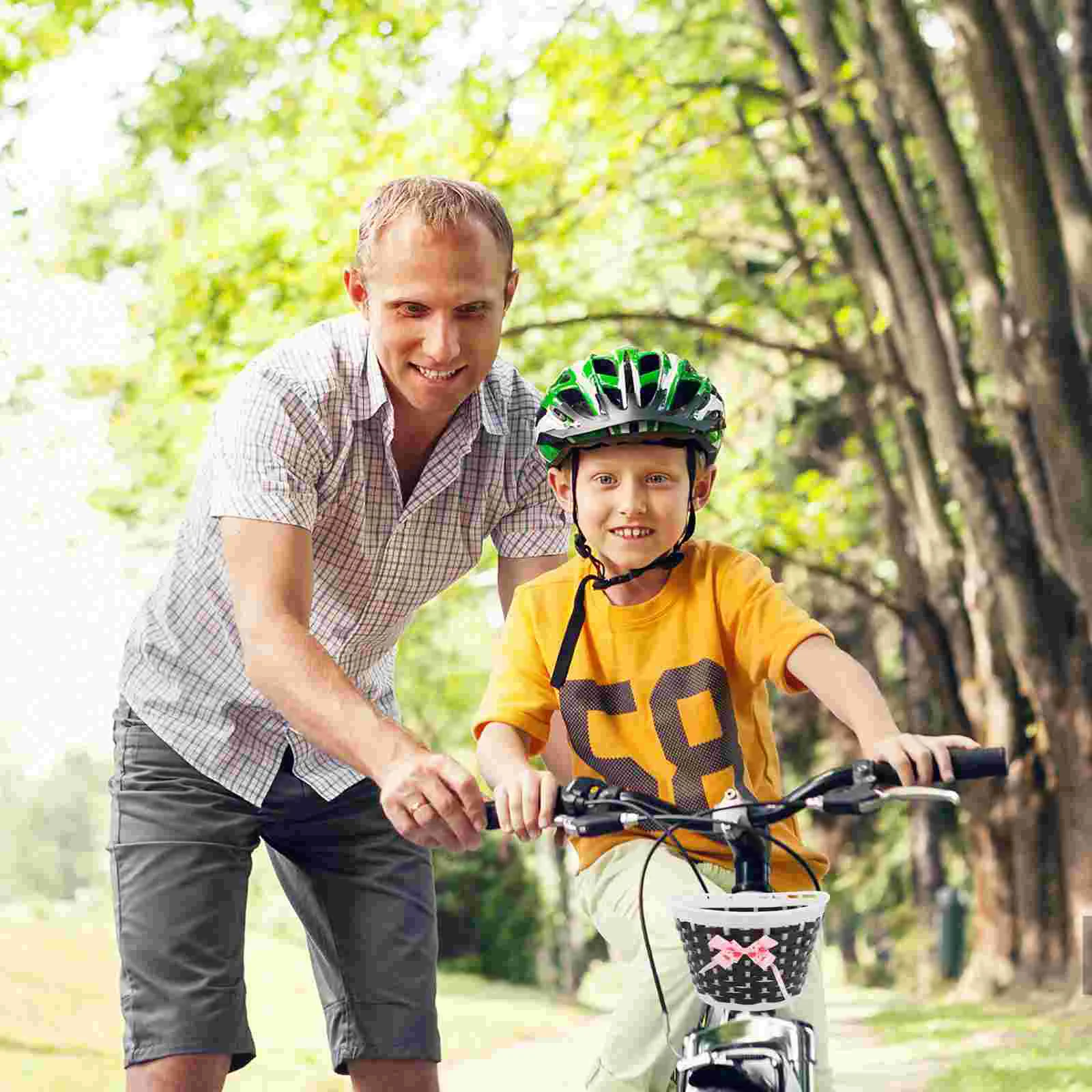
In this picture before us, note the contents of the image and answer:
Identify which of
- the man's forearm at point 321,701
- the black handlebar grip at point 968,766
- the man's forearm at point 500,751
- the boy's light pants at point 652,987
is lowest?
the boy's light pants at point 652,987

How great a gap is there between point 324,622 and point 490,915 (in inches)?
795

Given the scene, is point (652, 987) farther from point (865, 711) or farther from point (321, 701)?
point (321, 701)

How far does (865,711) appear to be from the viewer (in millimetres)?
2900

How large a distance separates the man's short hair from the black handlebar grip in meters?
1.47

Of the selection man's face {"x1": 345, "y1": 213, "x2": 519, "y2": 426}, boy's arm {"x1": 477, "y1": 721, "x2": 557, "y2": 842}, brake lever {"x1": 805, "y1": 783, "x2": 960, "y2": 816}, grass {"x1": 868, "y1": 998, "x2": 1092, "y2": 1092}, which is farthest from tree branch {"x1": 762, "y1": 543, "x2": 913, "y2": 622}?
brake lever {"x1": 805, "y1": 783, "x2": 960, "y2": 816}

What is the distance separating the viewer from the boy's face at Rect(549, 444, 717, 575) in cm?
325

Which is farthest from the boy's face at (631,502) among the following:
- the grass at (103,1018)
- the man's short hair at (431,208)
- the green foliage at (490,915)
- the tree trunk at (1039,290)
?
the green foliage at (490,915)

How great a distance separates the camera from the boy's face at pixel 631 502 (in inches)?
128

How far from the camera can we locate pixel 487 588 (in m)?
16.7

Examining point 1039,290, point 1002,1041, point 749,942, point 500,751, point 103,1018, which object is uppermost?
point 1039,290

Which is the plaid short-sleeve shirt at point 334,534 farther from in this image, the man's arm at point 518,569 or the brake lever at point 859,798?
the brake lever at point 859,798

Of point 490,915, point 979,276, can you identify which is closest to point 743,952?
point 979,276

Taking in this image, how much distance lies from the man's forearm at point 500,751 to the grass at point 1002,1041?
6.59 m

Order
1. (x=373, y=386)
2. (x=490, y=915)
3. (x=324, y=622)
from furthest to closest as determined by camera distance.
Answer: (x=490, y=915) < (x=324, y=622) < (x=373, y=386)
